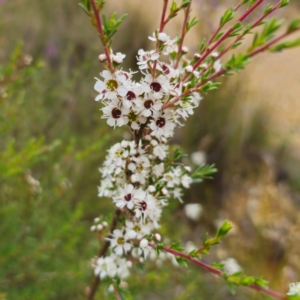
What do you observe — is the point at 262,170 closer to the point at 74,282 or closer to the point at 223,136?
the point at 223,136

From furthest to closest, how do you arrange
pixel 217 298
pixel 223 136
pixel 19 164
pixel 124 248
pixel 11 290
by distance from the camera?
pixel 223 136 → pixel 217 298 → pixel 11 290 → pixel 19 164 → pixel 124 248

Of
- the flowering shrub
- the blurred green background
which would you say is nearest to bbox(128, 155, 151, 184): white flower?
the flowering shrub

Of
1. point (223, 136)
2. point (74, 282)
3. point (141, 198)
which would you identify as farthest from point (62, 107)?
point (141, 198)

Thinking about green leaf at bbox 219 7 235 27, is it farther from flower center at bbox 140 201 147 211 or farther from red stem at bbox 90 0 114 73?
flower center at bbox 140 201 147 211

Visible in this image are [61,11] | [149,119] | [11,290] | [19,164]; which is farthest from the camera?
[61,11]

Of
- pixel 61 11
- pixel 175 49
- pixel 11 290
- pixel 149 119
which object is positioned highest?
pixel 61 11

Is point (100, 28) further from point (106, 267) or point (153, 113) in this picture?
point (106, 267)

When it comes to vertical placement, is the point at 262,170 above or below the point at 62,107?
below

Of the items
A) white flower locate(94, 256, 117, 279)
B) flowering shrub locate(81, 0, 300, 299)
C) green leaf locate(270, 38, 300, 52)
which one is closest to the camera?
green leaf locate(270, 38, 300, 52)

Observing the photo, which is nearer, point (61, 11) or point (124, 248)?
point (124, 248)
